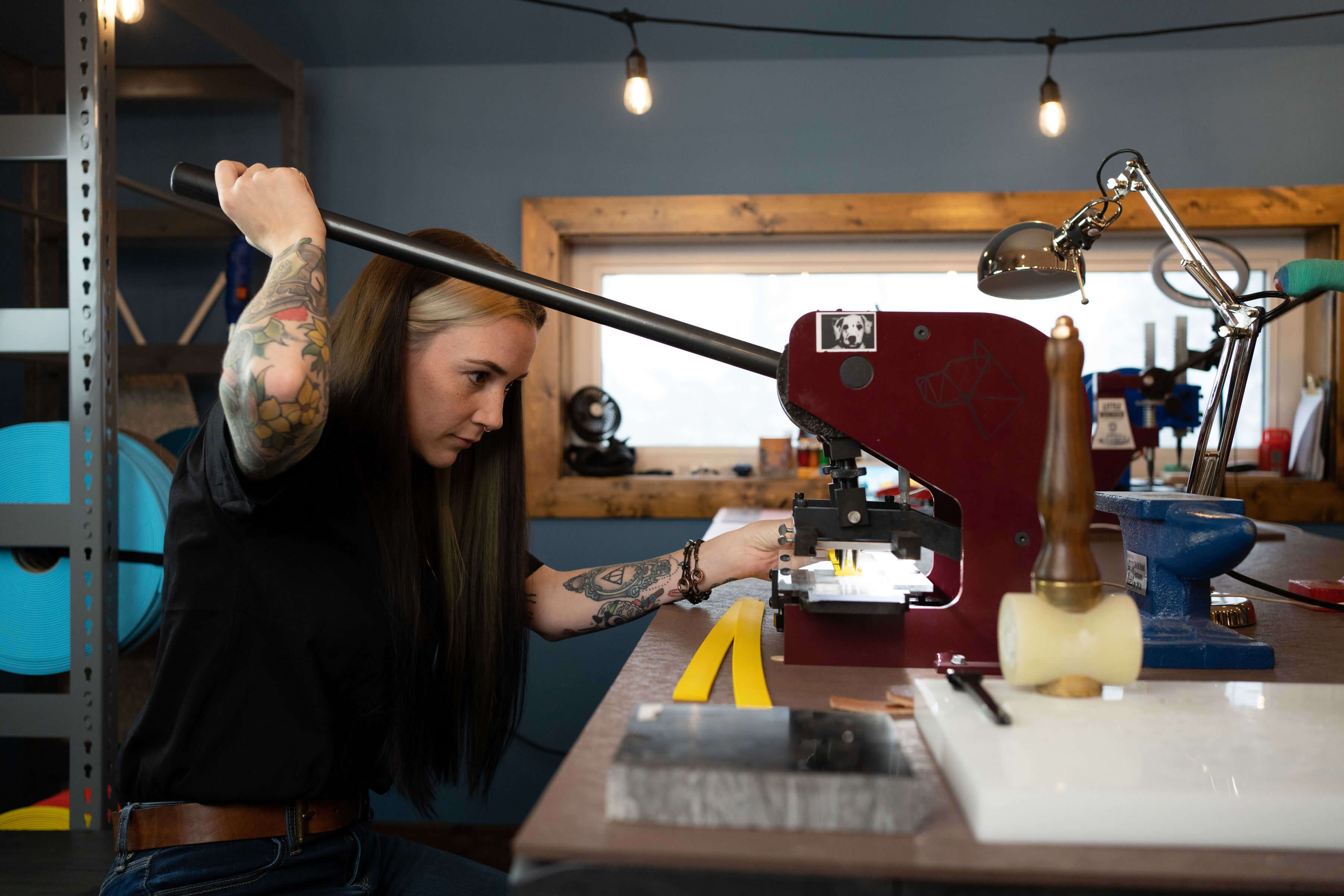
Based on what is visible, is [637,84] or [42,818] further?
[637,84]

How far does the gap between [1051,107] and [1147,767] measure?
243 cm

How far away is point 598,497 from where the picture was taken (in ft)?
9.53

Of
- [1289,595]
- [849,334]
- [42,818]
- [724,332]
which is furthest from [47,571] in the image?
[1289,595]

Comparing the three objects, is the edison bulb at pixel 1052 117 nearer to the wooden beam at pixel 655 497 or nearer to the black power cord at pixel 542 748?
the wooden beam at pixel 655 497

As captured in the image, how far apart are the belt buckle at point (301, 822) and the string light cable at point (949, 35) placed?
204cm

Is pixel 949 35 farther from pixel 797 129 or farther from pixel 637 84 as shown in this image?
pixel 637 84

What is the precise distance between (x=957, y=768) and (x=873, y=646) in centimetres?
36

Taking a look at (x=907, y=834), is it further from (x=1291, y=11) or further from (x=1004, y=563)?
(x=1291, y=11)

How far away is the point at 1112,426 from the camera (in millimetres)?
1929

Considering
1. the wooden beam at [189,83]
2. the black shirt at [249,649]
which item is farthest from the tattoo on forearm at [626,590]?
the wooden beam at [189,83]

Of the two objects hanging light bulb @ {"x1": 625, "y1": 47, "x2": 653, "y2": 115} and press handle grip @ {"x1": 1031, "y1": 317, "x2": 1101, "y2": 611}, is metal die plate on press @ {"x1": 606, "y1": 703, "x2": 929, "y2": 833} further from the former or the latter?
hanging light bulb @ {"x1": 625, "y1": 47, "x2": 653, "y2": 115}

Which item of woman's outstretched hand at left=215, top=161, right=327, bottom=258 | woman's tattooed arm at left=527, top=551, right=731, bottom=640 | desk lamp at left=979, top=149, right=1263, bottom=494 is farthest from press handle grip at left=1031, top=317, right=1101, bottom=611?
woman's outstretched hand at left=215, top=161, right=327, bottom=258

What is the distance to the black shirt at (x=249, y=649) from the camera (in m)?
0.95

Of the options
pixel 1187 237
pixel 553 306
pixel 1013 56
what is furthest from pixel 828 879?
pixel 1013 56
